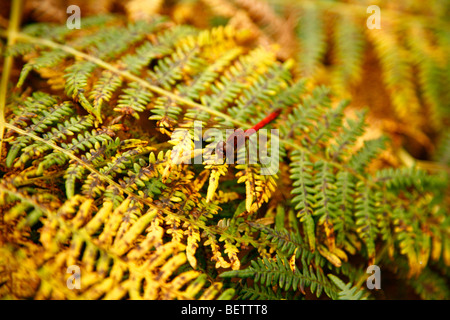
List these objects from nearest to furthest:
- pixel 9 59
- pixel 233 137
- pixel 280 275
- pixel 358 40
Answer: pixel 280 275 → pixel 233 137 → pixel 9 59 → pixel 358 40

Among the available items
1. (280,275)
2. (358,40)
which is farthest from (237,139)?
(358,40)

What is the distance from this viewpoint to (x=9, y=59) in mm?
1465

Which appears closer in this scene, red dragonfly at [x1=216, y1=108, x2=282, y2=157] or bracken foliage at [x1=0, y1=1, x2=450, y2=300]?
bracken foliage at [x1=0, y1=1, x2=450, y2=300]

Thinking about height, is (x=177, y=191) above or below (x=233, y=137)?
below

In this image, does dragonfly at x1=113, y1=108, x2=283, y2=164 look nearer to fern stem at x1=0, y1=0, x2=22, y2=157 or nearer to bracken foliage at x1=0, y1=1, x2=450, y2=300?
bracken foliage at x1=0, y1=1, x2=450, y2=300

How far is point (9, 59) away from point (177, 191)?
3.64 feet

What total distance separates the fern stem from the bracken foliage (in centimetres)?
3

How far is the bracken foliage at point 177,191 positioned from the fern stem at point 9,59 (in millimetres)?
34

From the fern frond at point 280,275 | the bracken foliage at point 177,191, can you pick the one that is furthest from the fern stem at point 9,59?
the fern frond at point 280,275

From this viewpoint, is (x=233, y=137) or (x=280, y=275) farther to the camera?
(x=233, y=137)

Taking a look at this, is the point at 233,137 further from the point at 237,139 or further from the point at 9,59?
the point at 9,59

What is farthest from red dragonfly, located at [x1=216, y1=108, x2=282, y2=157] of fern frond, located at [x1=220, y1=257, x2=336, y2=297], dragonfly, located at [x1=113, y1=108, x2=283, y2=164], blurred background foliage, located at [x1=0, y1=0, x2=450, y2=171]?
blurred background foliage, located at [x1=0, y1=0, x2=450, y2=171]

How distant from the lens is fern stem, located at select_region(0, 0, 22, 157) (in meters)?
1.18
